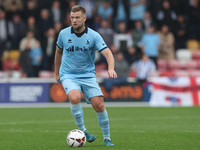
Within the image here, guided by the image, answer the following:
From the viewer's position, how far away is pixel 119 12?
74.0ft

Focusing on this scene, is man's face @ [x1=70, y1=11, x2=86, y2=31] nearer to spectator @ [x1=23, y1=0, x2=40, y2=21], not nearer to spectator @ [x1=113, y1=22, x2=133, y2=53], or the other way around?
spectator @ [x1=113, y1=22, x2=133, y2=53]

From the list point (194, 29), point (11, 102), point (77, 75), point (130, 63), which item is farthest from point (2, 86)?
point (77, 75)

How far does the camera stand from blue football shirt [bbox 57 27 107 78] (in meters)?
8.67

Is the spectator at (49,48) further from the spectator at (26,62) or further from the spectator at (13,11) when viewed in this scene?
the spectator at (13,11)

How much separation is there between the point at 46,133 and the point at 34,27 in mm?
11865

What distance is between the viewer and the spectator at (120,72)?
2059 cm

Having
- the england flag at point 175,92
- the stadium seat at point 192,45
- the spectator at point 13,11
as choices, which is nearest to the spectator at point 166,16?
the stadium seat at point 192,45

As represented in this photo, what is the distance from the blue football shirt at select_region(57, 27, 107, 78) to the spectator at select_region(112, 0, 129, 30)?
45.5 ft

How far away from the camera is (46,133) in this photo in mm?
10867

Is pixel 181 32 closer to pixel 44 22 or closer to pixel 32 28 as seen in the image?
pixel 44 22

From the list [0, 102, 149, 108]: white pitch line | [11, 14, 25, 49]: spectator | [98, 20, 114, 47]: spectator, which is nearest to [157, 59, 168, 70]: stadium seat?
[98, 20, 114, 47]: spectator

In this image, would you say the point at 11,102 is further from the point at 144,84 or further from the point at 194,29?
the point at 194,29

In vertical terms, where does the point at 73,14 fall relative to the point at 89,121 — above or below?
above

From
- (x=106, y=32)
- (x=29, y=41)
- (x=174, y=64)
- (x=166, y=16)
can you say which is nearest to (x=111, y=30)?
(x=106, y=32)
